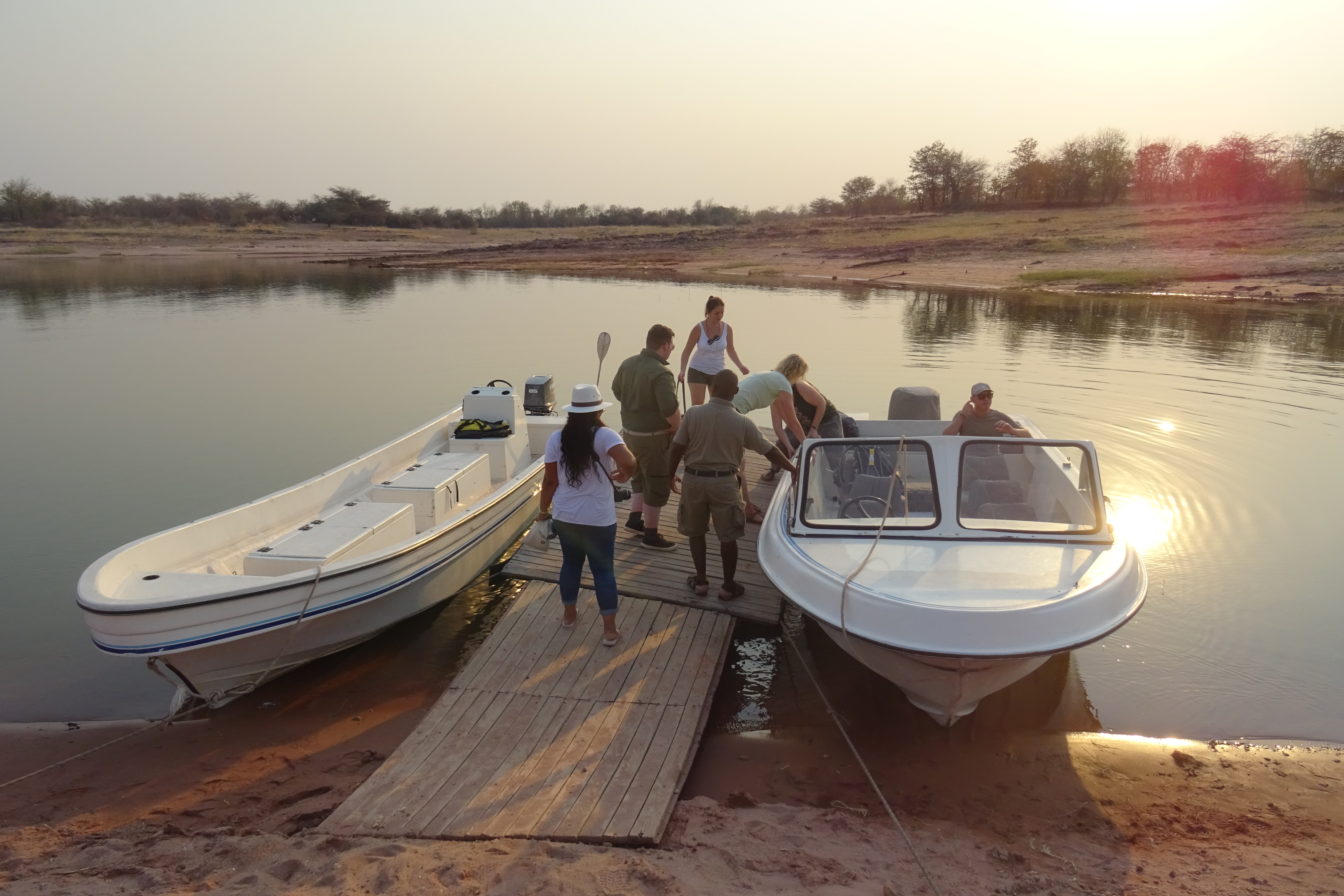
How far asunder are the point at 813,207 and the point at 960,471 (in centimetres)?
9458

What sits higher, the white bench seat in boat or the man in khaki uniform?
the man in khaki uniform

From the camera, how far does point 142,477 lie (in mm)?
11133

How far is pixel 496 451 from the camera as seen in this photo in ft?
31.1

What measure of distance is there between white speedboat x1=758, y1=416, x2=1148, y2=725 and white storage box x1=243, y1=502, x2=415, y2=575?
9.63 ft

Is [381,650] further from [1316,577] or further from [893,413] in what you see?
[1316,577]

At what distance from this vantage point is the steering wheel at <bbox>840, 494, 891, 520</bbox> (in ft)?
19.0

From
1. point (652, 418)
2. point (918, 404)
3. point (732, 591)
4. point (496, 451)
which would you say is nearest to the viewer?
point (732, 591)

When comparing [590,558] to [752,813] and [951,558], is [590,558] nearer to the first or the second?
[752,813]

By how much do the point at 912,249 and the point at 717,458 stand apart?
140ft

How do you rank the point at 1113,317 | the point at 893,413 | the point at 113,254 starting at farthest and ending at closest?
the point at 113,254 < the point at 1113,317 < the point at 893,413

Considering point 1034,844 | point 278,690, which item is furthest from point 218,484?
point 1034,844

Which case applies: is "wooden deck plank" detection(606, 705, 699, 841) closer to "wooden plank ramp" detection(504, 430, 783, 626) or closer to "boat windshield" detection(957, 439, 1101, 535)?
"wooden plank ramp" detection(504, 430, 783, 626)

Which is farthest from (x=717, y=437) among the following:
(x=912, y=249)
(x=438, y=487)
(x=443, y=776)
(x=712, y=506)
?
(x=912, y=249)

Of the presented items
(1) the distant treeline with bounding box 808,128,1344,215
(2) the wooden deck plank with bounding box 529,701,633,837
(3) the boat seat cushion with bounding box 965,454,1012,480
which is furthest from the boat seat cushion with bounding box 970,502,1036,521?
(1) the distant treeline with bounding box 808,128,1344,215
